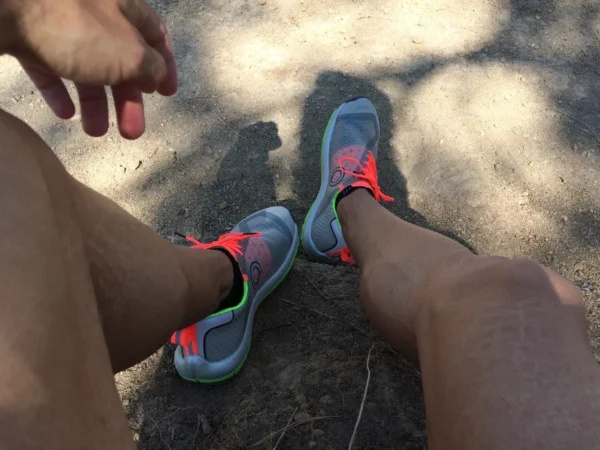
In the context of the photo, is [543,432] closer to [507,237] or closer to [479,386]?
[479,386]

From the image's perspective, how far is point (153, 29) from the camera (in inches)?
35.9

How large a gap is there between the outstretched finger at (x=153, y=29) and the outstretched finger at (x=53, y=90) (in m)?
0.18

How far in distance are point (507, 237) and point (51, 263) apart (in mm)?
1356

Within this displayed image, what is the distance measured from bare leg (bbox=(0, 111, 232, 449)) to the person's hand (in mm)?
109

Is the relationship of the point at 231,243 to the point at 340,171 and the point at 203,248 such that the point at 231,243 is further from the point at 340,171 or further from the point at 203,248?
the point at 340,171

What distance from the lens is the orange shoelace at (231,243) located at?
146 centimetres

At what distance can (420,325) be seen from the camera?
1.02m

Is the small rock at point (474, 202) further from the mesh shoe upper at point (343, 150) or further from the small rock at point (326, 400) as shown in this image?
the small rock at point (326, 400)

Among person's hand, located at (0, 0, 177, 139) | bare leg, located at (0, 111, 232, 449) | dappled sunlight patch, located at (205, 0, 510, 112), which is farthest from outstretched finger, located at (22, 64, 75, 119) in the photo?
dappled sunlight patch, located at (205, 0, 510, 112)

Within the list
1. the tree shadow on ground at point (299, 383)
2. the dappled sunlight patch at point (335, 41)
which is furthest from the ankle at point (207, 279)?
the dappled sunlight patch at point (335, 41)

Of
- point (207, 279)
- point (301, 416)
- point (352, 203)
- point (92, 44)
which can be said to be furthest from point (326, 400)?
point (92, 44)

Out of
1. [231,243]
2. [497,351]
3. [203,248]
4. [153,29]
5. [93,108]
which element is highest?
[153,29]

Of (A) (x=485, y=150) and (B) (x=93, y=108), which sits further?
(A) (x=485, y=150)

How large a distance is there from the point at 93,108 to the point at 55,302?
52 cm
